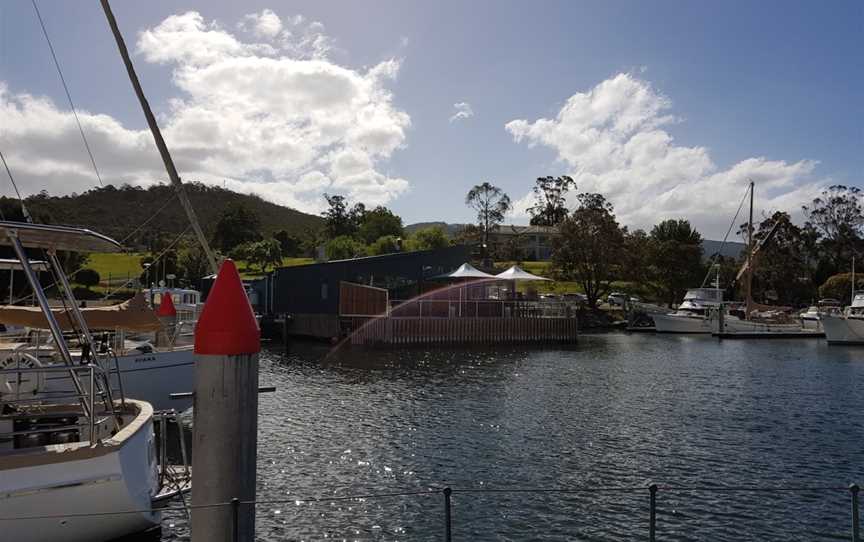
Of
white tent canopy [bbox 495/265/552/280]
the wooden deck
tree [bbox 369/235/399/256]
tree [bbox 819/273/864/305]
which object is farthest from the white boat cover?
tree [bbox 819/273/864/305]

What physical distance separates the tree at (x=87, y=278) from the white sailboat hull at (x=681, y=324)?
64.7m

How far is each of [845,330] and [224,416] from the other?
62148mm

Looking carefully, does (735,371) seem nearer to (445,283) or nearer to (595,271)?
(445,283)

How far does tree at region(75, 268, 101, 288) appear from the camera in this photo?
257 ft

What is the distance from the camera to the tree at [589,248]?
78.4 metres

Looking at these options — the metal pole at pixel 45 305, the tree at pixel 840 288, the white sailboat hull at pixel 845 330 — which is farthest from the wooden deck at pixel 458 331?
the tree at pixel 840 288

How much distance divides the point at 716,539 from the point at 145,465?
970cm

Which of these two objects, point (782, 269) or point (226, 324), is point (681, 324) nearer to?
point (782, 269)

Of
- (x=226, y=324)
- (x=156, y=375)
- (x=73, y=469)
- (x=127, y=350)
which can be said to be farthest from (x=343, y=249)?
(x=226, y=324)

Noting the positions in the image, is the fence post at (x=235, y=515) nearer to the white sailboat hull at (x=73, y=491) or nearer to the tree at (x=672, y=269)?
the white sailboat hull at (x=73, y=491)

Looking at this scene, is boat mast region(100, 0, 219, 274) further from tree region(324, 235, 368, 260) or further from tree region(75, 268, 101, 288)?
tree region(324, 235, 368, 260)

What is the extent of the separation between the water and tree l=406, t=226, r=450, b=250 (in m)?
64.4

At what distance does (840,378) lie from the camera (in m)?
33.9

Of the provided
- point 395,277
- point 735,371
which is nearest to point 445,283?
point 395,277
